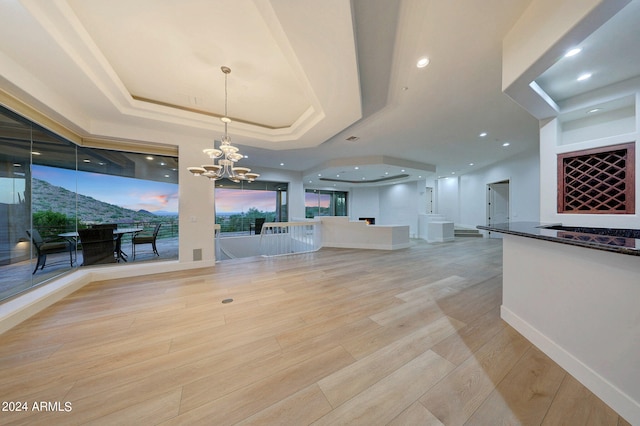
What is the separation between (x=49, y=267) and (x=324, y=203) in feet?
33.1

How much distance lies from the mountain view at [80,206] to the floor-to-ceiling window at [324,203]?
7787 millimetres

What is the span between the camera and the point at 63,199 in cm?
344

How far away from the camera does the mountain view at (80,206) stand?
9.96ft

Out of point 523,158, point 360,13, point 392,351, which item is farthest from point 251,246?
point 523,158

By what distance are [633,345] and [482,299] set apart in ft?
5.56

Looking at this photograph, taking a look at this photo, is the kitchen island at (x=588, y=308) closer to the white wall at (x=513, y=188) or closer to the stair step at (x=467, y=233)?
the white wall at (x=513, y=188)

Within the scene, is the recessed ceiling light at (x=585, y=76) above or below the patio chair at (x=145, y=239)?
above

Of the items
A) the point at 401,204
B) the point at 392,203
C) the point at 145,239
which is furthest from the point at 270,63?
the point at 392,203

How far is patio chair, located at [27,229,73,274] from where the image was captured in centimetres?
298

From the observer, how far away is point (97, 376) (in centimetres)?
154

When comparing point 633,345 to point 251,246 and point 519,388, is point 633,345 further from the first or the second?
point 251,246

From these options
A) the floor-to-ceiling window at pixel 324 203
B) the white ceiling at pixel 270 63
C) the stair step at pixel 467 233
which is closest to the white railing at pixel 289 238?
the white ceiling at pixel 270 63

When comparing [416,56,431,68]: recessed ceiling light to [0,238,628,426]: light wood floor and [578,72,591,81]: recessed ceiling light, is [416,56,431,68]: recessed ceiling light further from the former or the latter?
[0,238,628,426]: light wood floor

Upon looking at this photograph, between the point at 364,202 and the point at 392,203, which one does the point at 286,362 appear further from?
the point at 364,202
